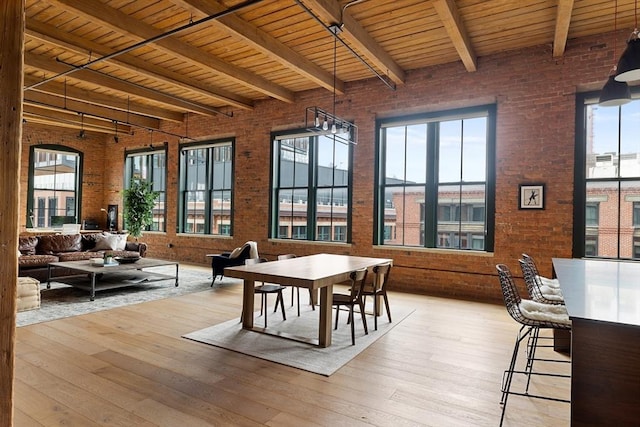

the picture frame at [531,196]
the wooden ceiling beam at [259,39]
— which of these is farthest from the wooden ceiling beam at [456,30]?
the wooden ceiling beam at [259,39]

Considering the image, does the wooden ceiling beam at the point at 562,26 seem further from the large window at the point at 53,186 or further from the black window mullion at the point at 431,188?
the large window at the point at 53,186

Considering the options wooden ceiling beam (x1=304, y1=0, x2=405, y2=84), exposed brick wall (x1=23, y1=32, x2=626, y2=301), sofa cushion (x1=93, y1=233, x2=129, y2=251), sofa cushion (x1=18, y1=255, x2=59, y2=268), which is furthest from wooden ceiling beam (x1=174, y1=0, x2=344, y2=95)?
sofa cushion (x1=93, y1=233, x2=129, y2=251)

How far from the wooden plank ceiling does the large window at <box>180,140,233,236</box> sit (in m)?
2.07

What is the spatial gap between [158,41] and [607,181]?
648cm

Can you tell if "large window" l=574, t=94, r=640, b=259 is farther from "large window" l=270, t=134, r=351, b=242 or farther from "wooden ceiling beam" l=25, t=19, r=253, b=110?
"wooden ceiling beam" l=25, t=19, r=253, b=110

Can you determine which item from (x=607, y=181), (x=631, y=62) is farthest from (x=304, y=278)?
(x=607, y=181)

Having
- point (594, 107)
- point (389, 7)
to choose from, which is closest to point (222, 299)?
point (389, 7)

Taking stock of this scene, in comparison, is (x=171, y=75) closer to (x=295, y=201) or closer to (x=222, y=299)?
(x=295, y=201)

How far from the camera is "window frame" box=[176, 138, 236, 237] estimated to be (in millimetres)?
8938

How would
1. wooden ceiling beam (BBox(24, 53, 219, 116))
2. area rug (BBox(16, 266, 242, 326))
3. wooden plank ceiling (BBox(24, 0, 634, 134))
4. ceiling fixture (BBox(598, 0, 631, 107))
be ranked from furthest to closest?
wooden ceiling beam (BBox(24, 53, 219, 116)), area rug (BBox(16, 266, 242, 326)), wooden plank ceiling (BBox(24, 0, 634, 134)), ceiling fixture (BBox(598, 0, 631, 107))

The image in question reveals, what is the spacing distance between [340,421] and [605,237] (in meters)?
4.89

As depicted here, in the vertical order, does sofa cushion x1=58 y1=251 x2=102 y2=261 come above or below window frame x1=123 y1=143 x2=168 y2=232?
below

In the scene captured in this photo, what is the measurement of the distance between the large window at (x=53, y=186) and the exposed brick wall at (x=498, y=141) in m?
6.51

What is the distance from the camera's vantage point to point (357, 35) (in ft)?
16.1
